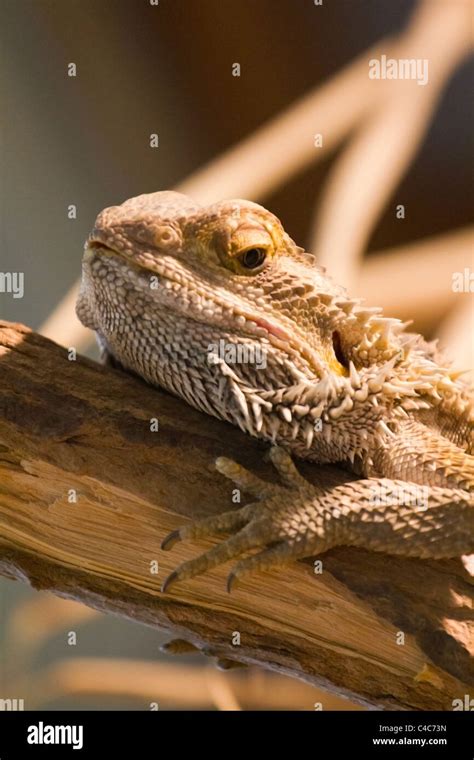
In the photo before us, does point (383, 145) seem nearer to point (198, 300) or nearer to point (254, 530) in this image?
point (198, 300)

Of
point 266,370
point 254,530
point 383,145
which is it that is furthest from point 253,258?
point 383,145

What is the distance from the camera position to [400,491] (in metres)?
2.15

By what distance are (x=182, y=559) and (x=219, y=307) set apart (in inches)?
27.5

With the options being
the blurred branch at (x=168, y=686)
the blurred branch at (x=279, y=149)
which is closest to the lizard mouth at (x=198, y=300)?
the blurred branch at (x=279, y=149)

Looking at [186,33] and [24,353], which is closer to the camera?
[24,353]

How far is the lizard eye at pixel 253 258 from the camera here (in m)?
2.14

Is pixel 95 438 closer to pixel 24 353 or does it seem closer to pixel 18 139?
pixel 24 353

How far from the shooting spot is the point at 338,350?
2.31 metres

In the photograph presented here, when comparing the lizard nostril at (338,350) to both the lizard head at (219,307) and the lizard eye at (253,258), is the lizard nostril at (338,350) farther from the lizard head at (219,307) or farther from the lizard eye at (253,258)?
the lizard eye at (253,258)

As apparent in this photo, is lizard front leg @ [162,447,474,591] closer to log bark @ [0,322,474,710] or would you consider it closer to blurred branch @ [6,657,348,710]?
log bark @ [0,322,474,710]

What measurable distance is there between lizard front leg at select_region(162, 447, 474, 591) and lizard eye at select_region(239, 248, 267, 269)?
517 mm

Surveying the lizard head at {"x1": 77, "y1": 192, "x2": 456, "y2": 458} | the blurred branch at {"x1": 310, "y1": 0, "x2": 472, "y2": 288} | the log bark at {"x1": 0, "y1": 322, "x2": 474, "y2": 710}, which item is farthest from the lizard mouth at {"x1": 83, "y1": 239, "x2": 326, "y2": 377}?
the blurred branch at {"x1": 310, "y1": 0, "x2": 472, "y2": 288}
